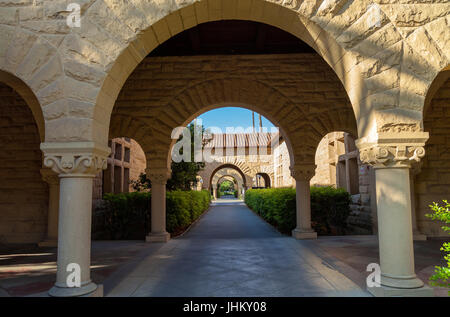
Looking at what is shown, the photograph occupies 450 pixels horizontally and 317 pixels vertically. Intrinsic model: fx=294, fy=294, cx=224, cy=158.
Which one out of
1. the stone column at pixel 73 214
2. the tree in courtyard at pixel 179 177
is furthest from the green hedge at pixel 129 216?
the stone column at pixel 73 214

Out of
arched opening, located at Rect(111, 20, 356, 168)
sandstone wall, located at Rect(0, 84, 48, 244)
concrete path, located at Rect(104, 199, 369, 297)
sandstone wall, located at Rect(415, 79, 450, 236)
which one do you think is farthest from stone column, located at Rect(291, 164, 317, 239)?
sandstone wall, located at Rect(0, 84, 48, 244)

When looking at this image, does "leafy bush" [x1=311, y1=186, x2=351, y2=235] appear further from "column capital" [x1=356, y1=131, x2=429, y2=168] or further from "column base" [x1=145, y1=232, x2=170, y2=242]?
"column capital" [x1=356, y1=131, x2=429, y2=168]

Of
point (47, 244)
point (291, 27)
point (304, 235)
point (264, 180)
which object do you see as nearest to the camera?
point (291, 27)

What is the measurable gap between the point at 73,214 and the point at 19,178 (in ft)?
17.9

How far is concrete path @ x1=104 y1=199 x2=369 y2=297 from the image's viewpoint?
352 centimetres

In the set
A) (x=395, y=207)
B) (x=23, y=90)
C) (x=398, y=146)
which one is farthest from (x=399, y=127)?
(x=23, y=90)

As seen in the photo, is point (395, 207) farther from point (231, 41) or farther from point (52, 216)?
point (52, 216)

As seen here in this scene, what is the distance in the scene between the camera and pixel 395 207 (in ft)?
10.1

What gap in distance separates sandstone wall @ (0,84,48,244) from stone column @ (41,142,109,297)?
4996mm

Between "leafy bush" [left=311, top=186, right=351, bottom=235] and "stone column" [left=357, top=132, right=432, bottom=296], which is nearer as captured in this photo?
"stone column" [left=357, top=132, right=432, bottom=296]

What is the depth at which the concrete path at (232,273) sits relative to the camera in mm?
3518

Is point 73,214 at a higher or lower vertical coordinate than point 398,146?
lower
